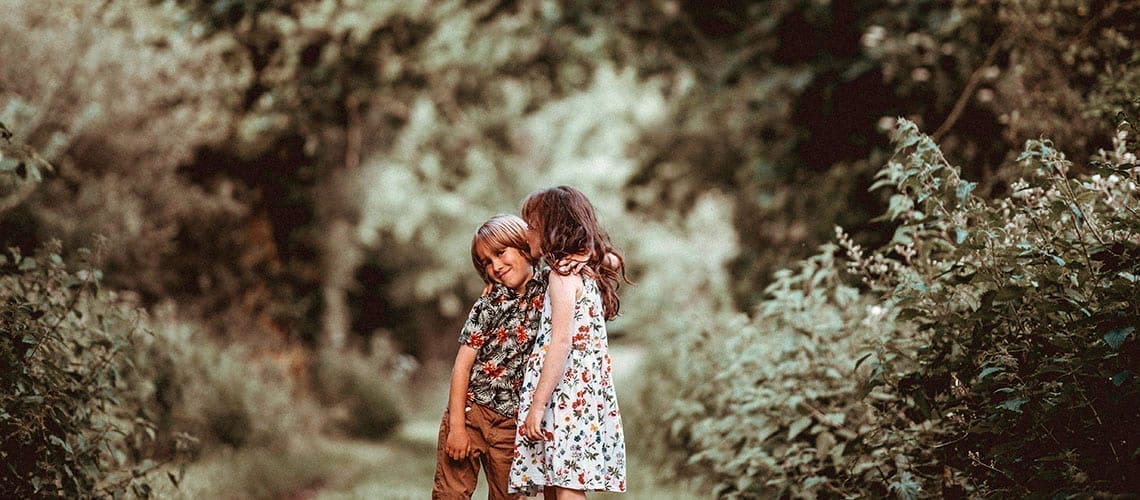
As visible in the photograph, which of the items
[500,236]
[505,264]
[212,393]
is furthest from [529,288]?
[212,393]

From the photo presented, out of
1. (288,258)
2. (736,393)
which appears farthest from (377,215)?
(736,393)

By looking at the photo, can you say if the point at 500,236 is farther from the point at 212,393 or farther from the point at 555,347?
the point at 212,393

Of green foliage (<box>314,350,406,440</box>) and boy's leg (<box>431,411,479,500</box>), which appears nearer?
boy's leg (<box>431,411,479,500</box>)

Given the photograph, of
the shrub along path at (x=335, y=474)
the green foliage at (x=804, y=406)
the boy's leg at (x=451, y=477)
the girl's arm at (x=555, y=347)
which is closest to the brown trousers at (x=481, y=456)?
the boy's leg at (x=451, y=477)

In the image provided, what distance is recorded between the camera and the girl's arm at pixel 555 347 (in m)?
4.21

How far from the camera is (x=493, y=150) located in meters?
24.5

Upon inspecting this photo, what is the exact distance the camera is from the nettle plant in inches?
140

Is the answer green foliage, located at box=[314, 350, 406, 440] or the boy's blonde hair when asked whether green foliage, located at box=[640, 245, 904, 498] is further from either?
green foliage, located at box=[314, 350, 406, 440]

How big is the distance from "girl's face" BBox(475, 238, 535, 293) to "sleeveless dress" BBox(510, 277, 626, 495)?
0.53 ft

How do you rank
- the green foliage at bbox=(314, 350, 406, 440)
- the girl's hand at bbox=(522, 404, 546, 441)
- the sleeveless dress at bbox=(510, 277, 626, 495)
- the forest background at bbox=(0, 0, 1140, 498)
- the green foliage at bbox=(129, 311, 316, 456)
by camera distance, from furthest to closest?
the green foliage at bbox=(314, 350, 406, 440), the green foliage at bbox=(129, 311, 316, 456), the sleeveless dress at bbox=(510, 277, 626, 495), the girl's hand at bbox=(522, 404, 546, 441), the forest background at bbox=(0, 0, 1140, 498)

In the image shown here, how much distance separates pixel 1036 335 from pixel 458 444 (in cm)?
222

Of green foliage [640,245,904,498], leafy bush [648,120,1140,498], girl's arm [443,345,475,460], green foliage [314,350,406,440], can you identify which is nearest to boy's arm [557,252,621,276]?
girl's arm [443,345,475,460]

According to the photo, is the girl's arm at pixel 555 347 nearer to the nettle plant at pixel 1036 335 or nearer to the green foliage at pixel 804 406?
the nettle plant at pixel 1036 335

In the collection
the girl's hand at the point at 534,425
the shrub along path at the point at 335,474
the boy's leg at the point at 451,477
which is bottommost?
the boy's leg at the point at 451,477
